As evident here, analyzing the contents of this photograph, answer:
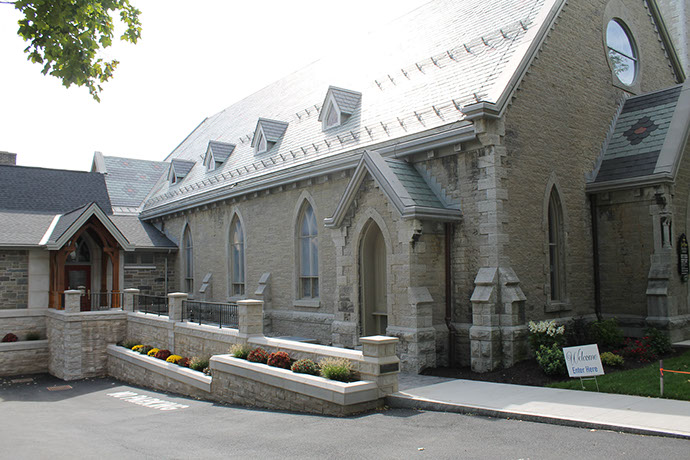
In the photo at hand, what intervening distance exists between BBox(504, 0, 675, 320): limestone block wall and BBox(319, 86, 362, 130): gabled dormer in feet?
21.1

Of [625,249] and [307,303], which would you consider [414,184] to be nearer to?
[625,249]

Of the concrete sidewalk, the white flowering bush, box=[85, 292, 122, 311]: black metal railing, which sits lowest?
the concrete sidewalk

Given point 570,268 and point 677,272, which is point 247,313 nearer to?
point 570,268

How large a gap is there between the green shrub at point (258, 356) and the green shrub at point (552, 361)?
6093 millimetres

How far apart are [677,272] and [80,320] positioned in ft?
67.5

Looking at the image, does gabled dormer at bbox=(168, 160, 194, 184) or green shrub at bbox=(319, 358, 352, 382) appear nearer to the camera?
green shrub at bbox=(319, 358, 352, 382)

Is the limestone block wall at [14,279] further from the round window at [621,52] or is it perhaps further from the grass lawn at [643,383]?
the round window at [621,52]

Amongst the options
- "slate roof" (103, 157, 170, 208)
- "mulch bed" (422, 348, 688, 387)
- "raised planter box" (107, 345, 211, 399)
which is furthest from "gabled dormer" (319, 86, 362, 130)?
"slate roof" (103, 157, 170, 208)

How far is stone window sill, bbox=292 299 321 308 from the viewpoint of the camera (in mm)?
18891

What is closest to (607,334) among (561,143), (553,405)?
(561,143)

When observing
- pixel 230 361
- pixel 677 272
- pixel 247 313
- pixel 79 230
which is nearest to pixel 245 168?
pixel 79 230

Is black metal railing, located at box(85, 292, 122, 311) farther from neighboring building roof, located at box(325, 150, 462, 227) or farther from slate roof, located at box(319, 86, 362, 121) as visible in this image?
neighboring building roof, located at box(325, 150, 462, 227)

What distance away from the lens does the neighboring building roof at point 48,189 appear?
28508 millimetres

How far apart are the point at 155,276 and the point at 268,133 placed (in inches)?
432
